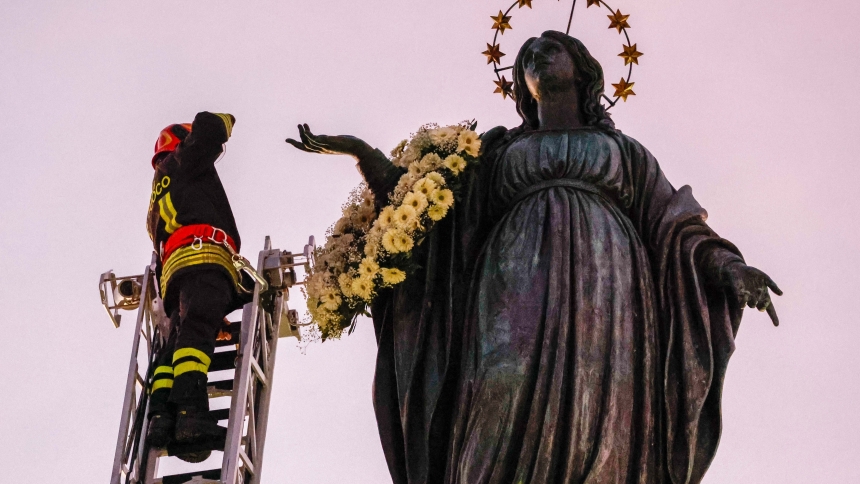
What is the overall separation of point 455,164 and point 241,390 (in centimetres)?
341

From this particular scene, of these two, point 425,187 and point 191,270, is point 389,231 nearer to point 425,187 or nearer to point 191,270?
point 425,187

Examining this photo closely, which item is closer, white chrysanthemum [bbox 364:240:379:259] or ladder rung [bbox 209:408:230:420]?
white chrysanthemum [bbox 364:240:379:259]

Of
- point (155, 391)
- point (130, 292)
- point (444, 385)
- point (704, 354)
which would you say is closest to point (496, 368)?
point (444, 385)

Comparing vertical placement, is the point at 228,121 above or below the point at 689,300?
above

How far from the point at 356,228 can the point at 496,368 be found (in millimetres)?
1396

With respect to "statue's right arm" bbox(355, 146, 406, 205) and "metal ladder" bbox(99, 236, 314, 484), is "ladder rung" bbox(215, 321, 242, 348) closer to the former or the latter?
"metal ladder" bbox(99, 236, 314, 484)

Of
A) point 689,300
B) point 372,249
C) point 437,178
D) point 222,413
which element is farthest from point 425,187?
point 222,413

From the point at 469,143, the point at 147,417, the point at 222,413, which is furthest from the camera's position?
the point at 222,413

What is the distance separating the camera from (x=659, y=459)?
30.2 feet

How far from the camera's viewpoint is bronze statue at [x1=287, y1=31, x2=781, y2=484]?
9.06 metres

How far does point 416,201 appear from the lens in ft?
31.9

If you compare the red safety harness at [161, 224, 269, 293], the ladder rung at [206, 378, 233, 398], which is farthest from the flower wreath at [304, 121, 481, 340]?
the ladder rung at [206, 378, 233, 398]

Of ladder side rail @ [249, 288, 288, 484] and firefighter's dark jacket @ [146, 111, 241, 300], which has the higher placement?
firefighter's dark jacket @ [146, 111, 241, 300]

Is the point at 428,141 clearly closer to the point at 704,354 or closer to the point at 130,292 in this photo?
the point at 704,354
